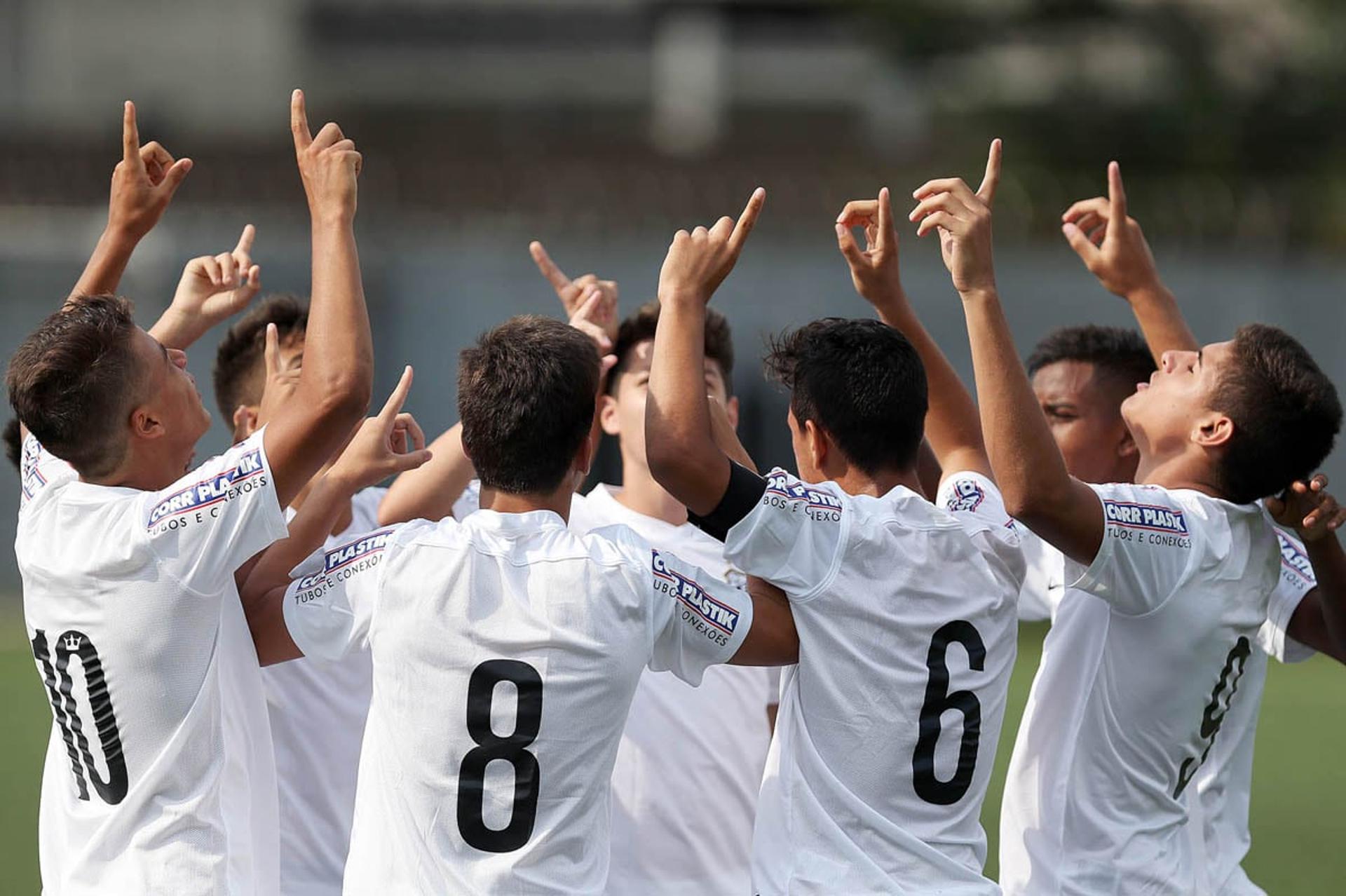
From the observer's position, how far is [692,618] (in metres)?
3.62

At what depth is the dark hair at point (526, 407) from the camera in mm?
3637

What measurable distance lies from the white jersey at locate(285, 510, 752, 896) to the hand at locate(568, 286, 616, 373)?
3.36ft

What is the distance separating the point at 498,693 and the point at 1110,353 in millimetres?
2668

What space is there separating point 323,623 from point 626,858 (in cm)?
134

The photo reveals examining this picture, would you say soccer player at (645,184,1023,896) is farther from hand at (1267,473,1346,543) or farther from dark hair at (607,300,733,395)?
dark hair at (607,300,733,395)

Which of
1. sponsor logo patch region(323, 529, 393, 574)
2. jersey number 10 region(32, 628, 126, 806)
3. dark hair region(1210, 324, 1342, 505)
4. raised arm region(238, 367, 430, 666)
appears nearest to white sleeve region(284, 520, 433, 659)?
sponsor logo patch region(323, 529, 393, 574)

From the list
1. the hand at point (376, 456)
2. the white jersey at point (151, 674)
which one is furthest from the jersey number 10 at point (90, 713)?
the hand at point (376, 456)

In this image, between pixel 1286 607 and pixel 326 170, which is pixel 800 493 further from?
pixel 1286 607

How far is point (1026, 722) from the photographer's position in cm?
439

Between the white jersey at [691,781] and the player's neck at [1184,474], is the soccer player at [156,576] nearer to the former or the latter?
the white jersey at [691,781]

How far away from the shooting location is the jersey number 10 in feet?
11.9

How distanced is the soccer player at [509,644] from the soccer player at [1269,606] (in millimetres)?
1587

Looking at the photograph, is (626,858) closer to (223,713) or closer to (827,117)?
(223,713)

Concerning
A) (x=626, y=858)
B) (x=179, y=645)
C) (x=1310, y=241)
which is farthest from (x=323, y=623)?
(x=1310, y=241)
